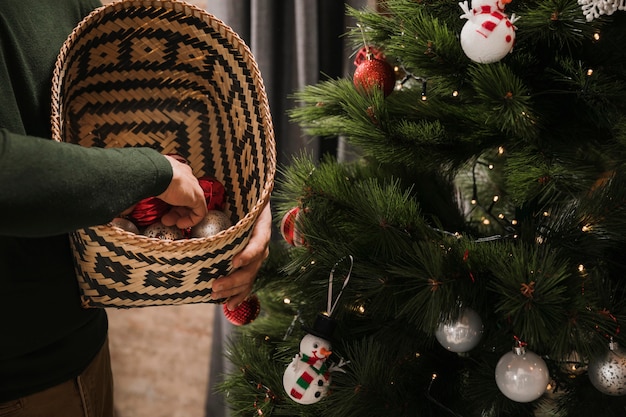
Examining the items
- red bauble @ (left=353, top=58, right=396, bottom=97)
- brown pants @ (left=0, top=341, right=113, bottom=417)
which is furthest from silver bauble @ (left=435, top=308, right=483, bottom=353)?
brown pants @ (left=0, top=341, right=113, bottom=417)

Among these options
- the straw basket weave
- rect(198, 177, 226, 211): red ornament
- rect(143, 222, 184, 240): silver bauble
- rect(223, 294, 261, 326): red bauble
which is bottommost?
rect(223, 294, 261, 326): red bauble

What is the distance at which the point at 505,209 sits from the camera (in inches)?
49.9

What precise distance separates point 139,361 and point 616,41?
1.51 m

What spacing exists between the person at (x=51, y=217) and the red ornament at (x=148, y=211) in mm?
15

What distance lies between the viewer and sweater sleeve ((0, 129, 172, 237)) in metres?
0.54

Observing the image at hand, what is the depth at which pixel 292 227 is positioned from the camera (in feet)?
3.33

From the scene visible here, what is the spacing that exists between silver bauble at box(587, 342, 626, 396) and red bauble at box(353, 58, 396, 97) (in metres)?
0.50

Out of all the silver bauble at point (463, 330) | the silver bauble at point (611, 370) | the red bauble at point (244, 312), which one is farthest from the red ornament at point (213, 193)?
the silver bauble at point (611, 370)

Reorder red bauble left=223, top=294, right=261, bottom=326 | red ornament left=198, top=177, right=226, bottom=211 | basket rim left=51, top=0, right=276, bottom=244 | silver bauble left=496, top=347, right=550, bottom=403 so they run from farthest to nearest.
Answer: red bauble left=223, top=294, right=261, bottom=326 → red ornament left=198, top=177, right=226, bottom=211 → silver bauble left=496, top=347, right=550, bottom=403 → basket rim left=51, top=0, right=276, bottom=244

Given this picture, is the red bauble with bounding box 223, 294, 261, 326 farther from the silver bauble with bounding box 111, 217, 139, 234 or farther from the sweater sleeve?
the sweater sleeve

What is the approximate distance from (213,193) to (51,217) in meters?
0.37

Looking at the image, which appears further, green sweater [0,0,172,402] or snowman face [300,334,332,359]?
snowman face [300,334,332,359]

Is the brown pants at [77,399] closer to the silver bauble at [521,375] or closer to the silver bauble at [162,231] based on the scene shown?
the silver bauble at [162,231]

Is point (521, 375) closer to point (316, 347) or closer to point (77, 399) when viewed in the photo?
point (316, 347)
